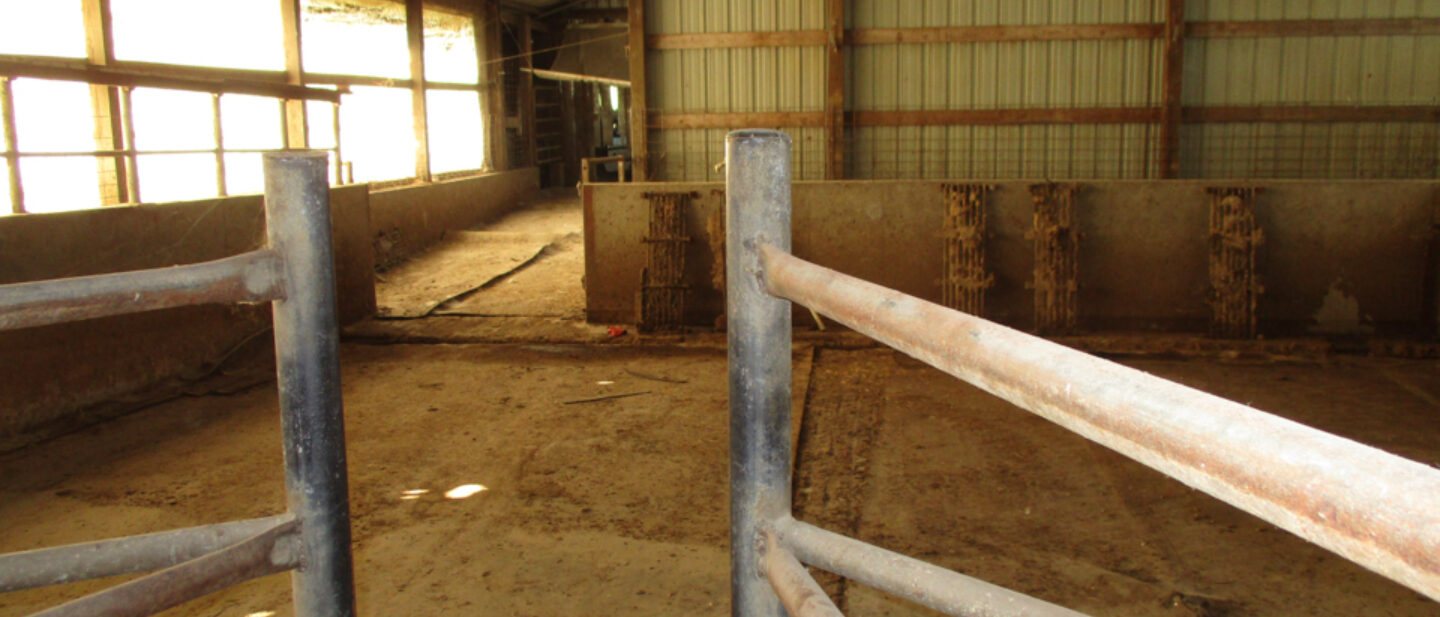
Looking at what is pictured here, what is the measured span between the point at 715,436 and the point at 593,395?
1.20 m

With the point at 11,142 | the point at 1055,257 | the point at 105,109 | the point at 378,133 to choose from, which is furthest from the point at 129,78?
the point at 1055,257

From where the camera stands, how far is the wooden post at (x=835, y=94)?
959 centimetres

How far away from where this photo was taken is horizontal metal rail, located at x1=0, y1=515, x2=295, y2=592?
1.30 m

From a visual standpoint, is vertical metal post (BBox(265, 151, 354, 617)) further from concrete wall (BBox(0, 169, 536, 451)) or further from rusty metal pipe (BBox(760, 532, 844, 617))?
concrete wall (BBox(0, 169, 536, 451))

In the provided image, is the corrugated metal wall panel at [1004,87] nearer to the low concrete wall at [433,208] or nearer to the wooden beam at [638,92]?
the wooden beam at [638,92]

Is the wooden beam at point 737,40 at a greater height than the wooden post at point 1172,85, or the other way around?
the wooden beam at point 737,40

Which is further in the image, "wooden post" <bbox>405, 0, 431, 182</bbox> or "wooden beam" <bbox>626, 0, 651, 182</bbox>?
"wooden post" <bbox>405, 0, 431, 182</bbox>

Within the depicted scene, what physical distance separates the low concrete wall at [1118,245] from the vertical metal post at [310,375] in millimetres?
6812

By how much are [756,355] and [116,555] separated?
877 mm

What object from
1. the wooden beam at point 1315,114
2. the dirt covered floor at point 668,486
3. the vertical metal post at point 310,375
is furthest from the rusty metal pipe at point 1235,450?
the wooden beam at point 1315,114

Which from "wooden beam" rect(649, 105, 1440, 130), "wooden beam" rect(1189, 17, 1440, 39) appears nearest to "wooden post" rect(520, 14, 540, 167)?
"wooden beam" rect(649, 105, 1440, 130)

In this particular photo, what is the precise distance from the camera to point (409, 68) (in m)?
13.7

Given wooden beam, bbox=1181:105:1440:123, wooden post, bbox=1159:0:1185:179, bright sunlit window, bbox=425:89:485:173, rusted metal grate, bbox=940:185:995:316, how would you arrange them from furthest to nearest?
bright sunlit window, bbox=425:89:485:173 → wooden beam, bbox=1181:105:1440:123 → wooden post, bbox=1159:0:1185:179 → rusted metal grate, bbox=940:185:995:316

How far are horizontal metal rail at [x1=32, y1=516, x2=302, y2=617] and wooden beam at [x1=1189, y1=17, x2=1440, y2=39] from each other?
32.0 ft
